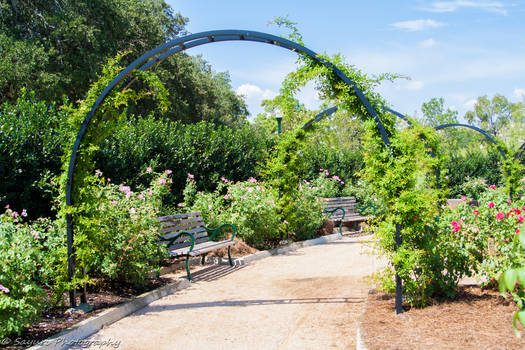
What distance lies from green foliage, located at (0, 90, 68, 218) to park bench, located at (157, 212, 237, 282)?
6.25 feet

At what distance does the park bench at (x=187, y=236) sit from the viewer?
679 centimetres

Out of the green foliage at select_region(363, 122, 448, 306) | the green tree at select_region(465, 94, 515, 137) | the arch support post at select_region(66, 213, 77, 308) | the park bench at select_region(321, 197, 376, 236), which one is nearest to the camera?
the green foliage at select_region(363, 122, 448, 306)

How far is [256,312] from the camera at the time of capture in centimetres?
520

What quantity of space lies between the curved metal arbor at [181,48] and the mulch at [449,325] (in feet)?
6.06

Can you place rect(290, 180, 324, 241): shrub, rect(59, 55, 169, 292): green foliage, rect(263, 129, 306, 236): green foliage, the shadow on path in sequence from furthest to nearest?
rect(290, 180, 324, 241): shrub, rect(263, 129, 306, 236): green foliage, the shadow on path, rect(59, 55, 169, 292): green foliage

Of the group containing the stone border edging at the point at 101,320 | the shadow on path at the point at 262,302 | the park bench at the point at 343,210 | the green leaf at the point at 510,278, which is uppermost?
the green leaf at the point at 510,278

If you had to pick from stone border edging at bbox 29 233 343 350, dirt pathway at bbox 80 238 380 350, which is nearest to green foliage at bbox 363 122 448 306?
dirt pathway at bbox 80 238 380 350

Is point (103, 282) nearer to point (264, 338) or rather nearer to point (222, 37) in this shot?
point (264, 338)

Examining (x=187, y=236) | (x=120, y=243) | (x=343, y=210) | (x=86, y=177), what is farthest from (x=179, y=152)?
(x=86, y=177)

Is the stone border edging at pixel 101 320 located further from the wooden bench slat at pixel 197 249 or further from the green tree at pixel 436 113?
the green tree at pixel 436 113

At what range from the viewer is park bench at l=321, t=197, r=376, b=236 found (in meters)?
12.0

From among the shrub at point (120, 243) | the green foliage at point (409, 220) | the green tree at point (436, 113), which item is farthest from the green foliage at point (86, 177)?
the green tree at point (436, 113)

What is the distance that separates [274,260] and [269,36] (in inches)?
186

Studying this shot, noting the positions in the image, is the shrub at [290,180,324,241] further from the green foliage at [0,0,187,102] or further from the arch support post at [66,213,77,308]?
the green foliage at [0,0,187,102]
